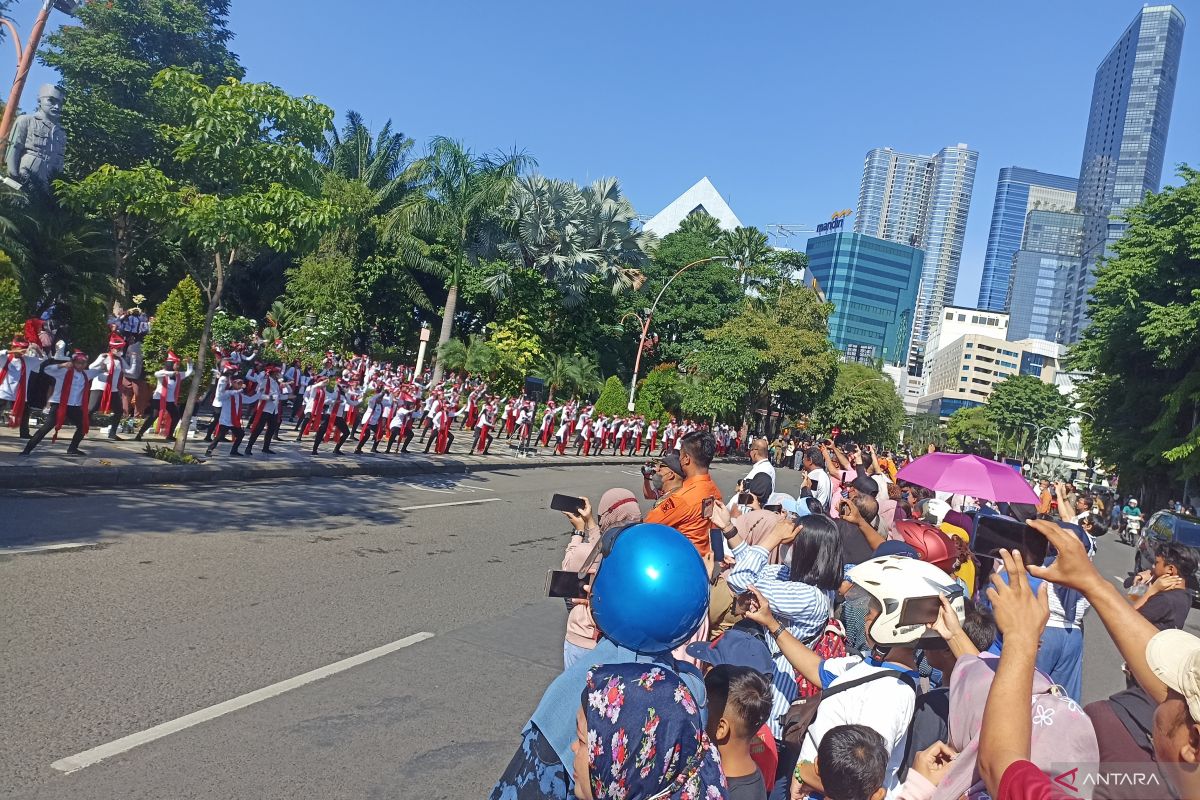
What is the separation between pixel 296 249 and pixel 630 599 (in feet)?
40.3

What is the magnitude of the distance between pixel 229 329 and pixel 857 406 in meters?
53.5

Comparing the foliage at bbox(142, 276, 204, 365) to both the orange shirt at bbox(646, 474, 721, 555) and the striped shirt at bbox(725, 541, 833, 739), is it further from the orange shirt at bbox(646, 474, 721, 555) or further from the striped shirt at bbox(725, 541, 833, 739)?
the striped shirt at bbox(725, 541, 833, 739)

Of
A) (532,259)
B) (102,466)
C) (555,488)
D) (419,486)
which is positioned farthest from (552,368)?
A: (102,466)

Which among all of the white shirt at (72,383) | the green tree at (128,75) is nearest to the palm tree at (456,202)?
the green tree at (128,75)

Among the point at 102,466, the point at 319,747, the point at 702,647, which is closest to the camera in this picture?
the point at 702,647

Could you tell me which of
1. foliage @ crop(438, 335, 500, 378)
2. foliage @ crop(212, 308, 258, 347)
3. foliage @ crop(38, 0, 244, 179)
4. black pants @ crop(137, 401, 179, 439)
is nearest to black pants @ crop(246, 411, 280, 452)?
black pants @ crop(137, 401, 179, 439)

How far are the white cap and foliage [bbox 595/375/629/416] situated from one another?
113 feet

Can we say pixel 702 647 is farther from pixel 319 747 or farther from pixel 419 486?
pixel 419 486

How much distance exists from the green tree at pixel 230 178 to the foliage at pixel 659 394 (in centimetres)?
2844

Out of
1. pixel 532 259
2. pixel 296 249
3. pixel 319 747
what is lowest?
pixel 319 747

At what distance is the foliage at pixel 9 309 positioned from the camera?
13.7 meters

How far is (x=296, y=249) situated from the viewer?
43.4 ft

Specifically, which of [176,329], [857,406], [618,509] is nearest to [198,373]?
[176,329]

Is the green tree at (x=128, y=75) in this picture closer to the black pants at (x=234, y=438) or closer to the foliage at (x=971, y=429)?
the black pants at (x=234, y=438)
